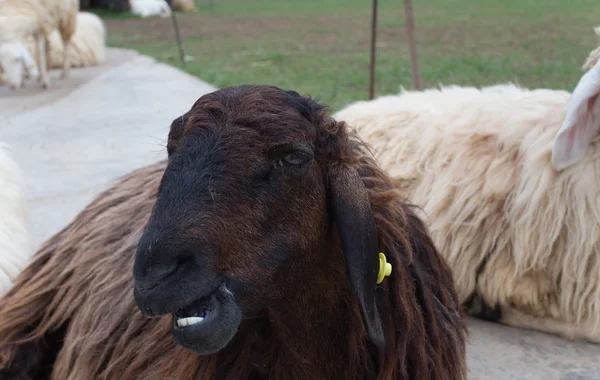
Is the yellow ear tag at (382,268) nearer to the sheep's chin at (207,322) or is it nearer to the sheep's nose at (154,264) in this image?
the sheep's chin at (207,322)

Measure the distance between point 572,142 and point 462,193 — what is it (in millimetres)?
597

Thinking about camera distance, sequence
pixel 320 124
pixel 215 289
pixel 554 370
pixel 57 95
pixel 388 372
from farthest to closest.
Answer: pixel 57 95 < pixel 554 370 < pixel 388 372 < pixel 320 124 < pixel 215 289

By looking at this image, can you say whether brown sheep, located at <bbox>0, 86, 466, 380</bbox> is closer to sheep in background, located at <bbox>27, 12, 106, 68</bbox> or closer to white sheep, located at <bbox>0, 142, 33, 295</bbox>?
white sheep, located at <bbox>0, 142, 33, 295</bbox>

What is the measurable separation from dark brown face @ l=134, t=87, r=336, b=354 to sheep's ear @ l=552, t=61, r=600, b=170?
176 cm

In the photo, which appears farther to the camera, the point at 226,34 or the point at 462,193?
the point at 226,34

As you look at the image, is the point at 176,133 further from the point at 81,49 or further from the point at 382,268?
the point at 81,49

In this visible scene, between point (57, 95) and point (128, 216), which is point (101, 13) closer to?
point (57, 95)

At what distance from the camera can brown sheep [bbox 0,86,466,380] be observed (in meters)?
1.90

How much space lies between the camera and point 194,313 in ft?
6.23

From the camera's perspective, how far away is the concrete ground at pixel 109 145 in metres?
3.39

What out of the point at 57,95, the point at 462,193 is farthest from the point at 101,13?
the point at 462,193

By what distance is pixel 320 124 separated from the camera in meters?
2.20

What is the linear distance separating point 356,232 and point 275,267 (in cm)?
25

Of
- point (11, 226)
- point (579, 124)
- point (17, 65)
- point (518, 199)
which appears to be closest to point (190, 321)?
point (518, 199)
